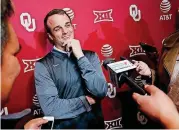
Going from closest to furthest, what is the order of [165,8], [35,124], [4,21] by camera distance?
[4,21]
[35,124]
[165,8]

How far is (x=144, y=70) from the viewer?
1.38 meters

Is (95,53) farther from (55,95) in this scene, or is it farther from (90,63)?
(55,95)

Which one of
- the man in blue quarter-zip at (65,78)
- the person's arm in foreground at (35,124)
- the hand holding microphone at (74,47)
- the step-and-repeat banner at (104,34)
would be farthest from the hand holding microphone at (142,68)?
the person's arm in foreground at (35,124)

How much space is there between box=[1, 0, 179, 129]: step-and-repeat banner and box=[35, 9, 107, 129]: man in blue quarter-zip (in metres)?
0.04

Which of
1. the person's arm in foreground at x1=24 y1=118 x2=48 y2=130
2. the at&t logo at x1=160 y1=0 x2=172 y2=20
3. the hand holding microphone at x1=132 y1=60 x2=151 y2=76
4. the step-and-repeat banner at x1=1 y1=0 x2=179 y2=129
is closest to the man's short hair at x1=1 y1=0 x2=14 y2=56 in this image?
the step-and-repeat banner at x1=1 y1=0 x2=179 y2=129

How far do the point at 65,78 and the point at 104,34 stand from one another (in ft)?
1.03

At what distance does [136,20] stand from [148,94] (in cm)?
55

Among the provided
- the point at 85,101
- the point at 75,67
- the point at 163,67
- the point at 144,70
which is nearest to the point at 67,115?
the point at 85,101

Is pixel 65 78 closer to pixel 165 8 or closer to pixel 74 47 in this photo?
pixel 74 47

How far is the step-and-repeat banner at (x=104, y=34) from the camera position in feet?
3.87

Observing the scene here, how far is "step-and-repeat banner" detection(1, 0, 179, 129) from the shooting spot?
118 centimetres

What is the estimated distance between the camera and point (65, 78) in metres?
1.21

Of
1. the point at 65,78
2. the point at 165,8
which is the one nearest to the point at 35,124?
the point at 65,78

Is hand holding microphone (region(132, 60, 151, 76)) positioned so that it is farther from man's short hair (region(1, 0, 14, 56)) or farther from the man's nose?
man's short hair (region(1, 0, 14, 56))
